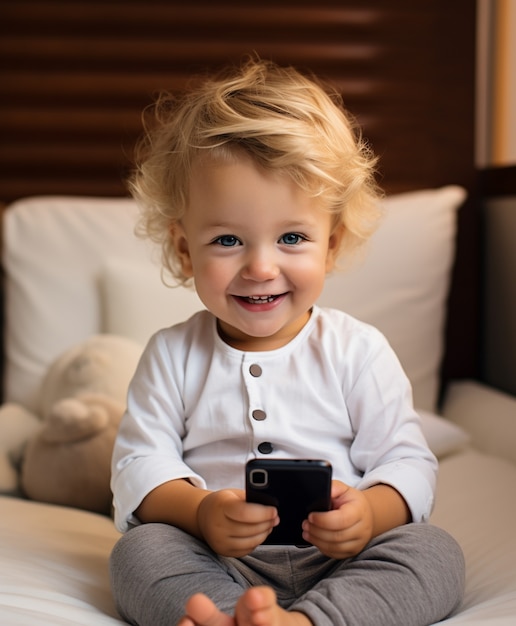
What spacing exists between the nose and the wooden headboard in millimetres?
1100

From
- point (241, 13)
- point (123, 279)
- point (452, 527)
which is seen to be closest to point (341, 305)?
point (123, 279)

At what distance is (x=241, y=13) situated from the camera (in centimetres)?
198

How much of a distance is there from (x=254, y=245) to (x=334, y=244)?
0.19 m

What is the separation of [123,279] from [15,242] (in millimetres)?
272

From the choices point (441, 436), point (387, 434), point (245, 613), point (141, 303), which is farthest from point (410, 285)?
point (245, 613)

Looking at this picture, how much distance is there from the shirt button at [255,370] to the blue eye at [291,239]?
0.16m

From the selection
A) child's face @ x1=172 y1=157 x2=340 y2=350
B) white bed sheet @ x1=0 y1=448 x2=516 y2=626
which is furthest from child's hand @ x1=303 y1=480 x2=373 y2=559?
child's face @ x1=172 y1=157 x2=340 y2=350

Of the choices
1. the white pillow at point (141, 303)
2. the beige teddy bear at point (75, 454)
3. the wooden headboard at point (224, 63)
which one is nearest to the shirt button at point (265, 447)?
the beige teddy bear at point (75, 454)

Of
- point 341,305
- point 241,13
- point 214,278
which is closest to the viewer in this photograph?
point 214,278

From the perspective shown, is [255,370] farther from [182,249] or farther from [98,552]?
[98,552]

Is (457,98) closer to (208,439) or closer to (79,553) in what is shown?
(208,439)

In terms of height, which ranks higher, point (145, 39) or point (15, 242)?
point (145, 39)

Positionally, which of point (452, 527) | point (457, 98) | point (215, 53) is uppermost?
point (215, 53)

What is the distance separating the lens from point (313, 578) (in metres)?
0.95
